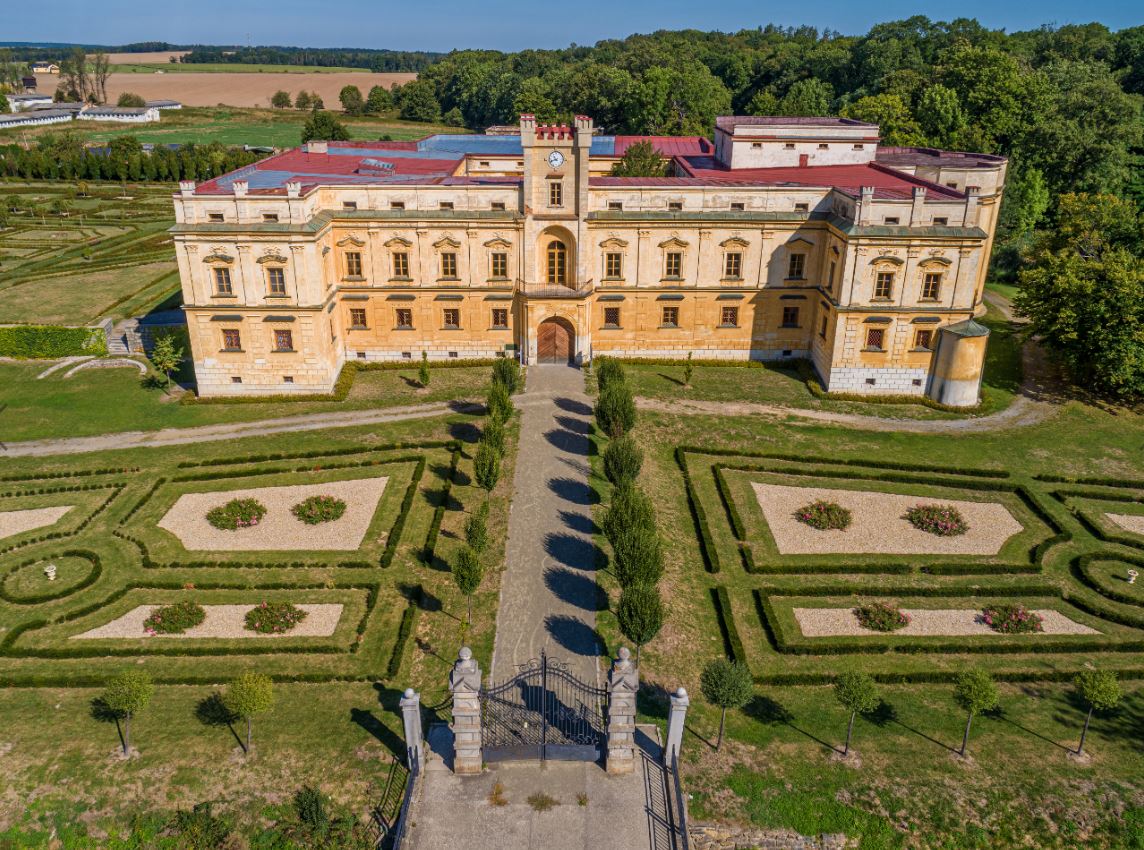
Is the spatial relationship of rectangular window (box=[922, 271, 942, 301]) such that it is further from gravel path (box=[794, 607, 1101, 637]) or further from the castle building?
gravel path (box=[794, 607, 1101, 637])

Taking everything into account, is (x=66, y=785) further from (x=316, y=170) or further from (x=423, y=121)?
(x=423, y=121)

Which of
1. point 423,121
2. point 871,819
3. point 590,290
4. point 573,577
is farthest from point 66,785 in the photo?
point 423,121

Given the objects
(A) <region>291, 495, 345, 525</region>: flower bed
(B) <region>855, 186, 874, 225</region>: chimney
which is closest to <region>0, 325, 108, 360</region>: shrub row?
(A) <region>291, 495, 345, 525</region>: flower bed

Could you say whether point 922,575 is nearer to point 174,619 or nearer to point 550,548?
point 550,548

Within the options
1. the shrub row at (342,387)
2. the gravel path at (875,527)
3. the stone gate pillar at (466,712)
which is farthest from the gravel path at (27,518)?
the gravel path at (875,527)

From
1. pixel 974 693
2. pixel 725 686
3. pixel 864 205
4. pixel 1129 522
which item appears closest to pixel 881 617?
pixel 974 693

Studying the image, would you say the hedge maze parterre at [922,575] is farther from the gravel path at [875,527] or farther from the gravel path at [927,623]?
the gravel path at [875,527]
